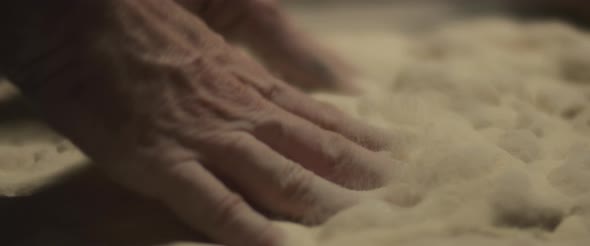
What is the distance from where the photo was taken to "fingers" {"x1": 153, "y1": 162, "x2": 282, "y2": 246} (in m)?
0.80

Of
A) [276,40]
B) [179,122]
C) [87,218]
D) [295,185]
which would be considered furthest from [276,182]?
[276,40]

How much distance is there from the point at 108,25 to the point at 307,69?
597 millimetres

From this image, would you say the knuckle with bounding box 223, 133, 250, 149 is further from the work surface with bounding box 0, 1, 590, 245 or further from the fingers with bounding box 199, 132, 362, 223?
the work surface with bounding box 0, 1, 590, 245

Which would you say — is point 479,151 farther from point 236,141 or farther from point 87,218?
point 87,218

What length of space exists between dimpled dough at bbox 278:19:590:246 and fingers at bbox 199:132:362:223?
3cm

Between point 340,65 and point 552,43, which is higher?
point 552,43

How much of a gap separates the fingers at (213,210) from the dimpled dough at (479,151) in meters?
0.05

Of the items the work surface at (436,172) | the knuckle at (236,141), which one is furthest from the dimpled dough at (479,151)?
the knuckle at (236,141)

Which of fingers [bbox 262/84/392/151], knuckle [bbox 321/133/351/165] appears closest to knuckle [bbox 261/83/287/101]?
fingers [bbox 262/84/392/151]

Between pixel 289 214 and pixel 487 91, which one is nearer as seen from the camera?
pixel 289 214

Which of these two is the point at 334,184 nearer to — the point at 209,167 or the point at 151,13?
the point at 209,167

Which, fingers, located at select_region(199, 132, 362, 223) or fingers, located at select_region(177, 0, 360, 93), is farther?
fingers, located at select_region(177, 0, 360, 93)

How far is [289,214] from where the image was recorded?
0.87 metres

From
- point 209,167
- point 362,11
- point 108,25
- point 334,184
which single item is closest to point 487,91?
point 334,184
